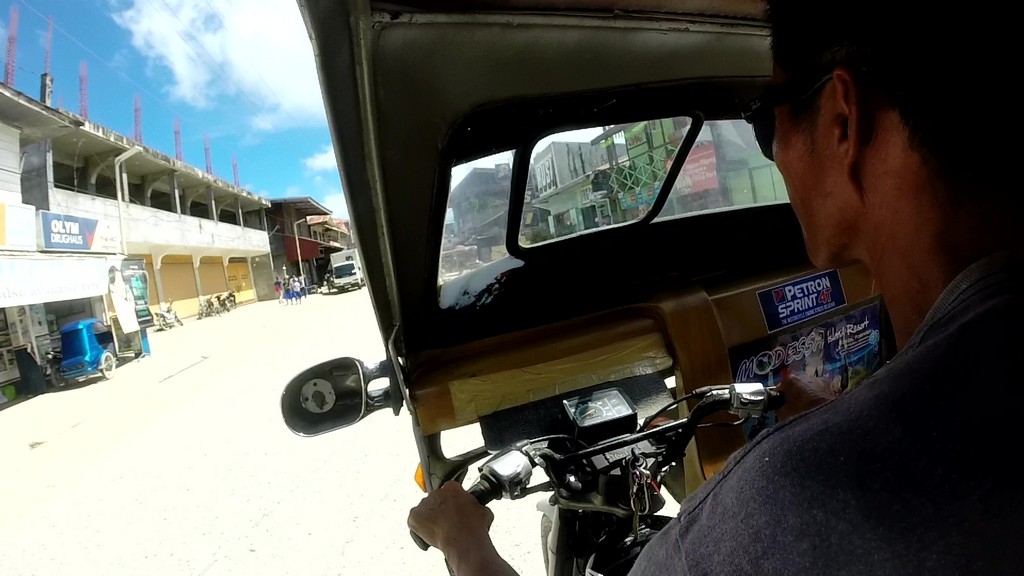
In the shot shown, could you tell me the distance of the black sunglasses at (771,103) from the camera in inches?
36.8

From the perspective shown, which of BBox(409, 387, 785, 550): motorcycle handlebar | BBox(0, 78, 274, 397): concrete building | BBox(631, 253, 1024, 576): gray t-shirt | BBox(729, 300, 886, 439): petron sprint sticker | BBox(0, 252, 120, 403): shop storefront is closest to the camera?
BBox(631, 253, 1024, 576): gray t-shirt

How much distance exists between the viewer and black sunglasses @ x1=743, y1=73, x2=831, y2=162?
0.94m

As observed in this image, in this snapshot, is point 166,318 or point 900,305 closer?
point 900,305

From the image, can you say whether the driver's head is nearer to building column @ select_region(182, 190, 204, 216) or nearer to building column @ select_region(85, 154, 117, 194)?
building column @ select_region(85, 154, 117, 194)

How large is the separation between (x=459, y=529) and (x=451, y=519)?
4 cm

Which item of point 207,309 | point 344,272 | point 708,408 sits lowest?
point 708,408

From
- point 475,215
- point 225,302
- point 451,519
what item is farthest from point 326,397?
point 225,302

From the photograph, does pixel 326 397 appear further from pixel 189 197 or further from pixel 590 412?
pixel 189 197

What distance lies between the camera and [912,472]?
1.74 feet

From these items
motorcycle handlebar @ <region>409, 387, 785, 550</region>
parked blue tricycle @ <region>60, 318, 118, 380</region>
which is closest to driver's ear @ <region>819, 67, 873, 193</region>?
motorcycle handlebar @ <region>409, 387, 785, 550</region>

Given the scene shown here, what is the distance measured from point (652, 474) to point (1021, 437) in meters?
1.06

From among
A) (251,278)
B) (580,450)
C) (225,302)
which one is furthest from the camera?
(251,278)

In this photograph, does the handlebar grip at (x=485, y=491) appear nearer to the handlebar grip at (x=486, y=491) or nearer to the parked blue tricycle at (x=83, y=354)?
the handlebar grip at (x=486, y=491)

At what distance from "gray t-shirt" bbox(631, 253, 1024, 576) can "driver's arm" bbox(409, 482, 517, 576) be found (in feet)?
2.20
